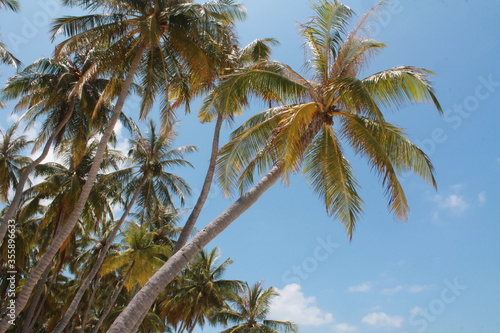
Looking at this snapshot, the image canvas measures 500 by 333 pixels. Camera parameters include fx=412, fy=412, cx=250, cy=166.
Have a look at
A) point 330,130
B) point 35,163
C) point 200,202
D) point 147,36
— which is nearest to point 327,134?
point 330,130

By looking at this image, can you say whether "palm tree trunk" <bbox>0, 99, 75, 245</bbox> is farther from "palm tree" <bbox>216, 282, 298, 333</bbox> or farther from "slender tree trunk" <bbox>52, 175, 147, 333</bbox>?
"palm tree" <bbox>216, 282, 298, 333</bbox>

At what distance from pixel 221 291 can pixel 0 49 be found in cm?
1743

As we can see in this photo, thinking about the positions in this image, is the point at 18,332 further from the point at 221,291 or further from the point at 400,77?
the point at 400,77

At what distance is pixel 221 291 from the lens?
25.1 meters

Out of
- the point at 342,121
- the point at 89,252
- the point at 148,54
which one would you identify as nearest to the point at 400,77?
the point at 342,121

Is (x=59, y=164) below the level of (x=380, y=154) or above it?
above

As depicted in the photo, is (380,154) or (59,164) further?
(59,164)

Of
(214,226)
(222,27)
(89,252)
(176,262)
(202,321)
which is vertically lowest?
(176,262)

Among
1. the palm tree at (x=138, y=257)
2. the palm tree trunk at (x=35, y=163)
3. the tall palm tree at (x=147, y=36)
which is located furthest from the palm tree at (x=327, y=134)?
the palm tree at (x=138, y=257)

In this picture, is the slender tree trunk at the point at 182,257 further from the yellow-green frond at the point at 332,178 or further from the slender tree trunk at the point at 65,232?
the slender tree trunk at the point at 65,232

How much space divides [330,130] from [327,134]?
0.42 ft

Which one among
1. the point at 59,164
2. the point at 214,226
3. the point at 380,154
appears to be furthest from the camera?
the point at 59,164

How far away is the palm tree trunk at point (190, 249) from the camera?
22.6 ft

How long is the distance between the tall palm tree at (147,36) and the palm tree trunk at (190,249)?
4220mm
